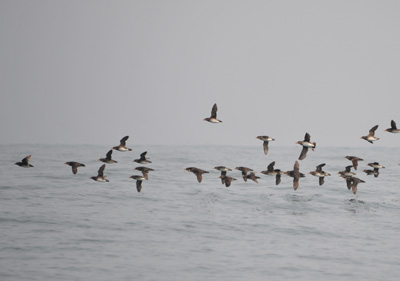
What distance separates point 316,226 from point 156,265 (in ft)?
38.3

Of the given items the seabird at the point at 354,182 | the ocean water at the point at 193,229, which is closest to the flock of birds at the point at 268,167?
the seabird at the point at 354,182

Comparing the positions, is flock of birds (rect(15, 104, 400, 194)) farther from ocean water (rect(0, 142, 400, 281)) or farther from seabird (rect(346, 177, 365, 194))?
ocean water (rect(0, 142, 400, 281))

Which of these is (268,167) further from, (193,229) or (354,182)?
(193,229)

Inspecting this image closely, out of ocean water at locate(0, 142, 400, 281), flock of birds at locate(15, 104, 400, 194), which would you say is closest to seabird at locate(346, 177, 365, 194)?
flock of birds at locate(15, 104, 400, 194)

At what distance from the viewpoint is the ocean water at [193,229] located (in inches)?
1027

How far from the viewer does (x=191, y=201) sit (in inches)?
1594

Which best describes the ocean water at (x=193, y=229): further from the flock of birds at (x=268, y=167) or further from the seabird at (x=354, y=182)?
the flock of birds at (x=268, y=167)

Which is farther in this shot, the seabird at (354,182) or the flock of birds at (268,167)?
the seabird at (354,182)

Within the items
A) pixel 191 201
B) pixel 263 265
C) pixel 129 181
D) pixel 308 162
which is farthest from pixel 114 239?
pixel 308 162

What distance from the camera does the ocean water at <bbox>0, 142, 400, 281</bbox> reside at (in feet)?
85.6

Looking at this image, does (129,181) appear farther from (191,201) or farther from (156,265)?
(156,265)

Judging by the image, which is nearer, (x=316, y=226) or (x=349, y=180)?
(x=316, y=226)

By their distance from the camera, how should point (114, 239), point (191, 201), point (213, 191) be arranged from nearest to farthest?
point (114, 239)
point (191, 201)
point (213, 191)

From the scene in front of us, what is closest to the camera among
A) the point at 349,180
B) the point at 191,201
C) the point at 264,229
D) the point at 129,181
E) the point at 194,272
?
the point at 194,272
